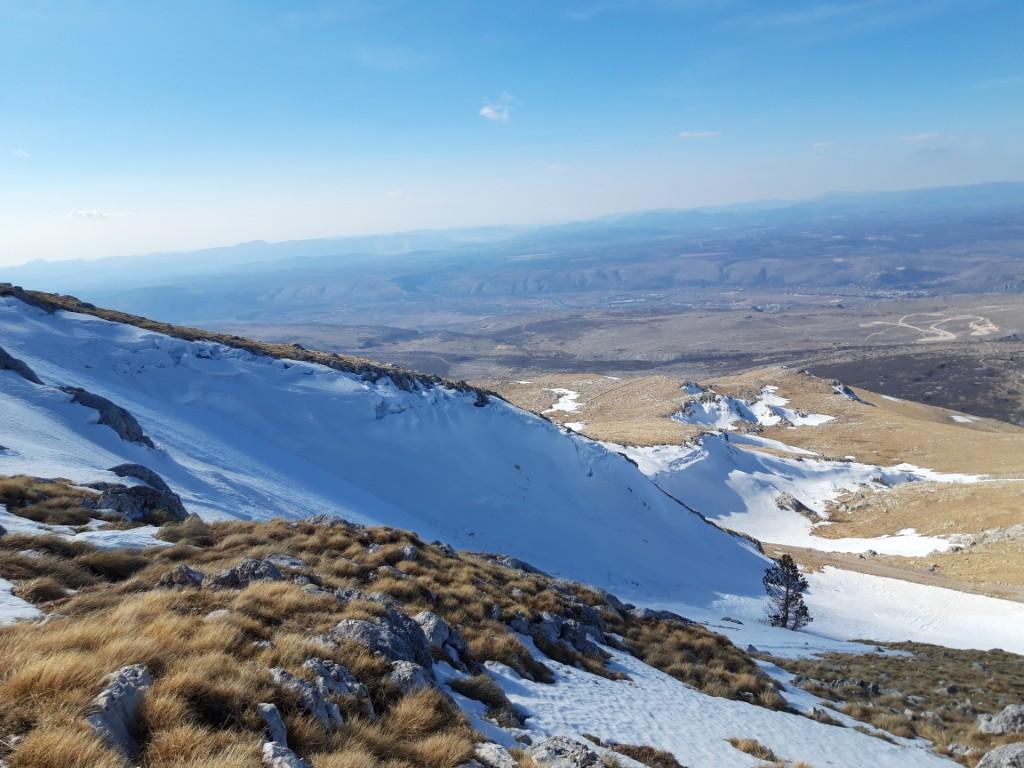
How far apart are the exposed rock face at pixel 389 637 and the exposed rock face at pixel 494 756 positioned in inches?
62.6

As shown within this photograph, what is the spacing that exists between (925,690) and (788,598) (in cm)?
1024

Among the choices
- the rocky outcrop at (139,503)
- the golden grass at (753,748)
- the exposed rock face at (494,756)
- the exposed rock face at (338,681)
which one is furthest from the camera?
the rocky outcrop at (139,503)

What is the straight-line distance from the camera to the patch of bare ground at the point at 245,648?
14.0 ft

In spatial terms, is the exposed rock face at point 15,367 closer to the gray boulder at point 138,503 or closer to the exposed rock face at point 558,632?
the gray boulder at point 138,503

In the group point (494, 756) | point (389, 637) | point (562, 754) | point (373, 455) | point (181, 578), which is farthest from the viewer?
point (373, 455)

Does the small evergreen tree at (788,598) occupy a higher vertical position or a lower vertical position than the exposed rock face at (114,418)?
lower

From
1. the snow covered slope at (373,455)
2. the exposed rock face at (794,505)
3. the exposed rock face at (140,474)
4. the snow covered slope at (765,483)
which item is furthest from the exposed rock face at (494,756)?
the exposed rock face at (794,505)

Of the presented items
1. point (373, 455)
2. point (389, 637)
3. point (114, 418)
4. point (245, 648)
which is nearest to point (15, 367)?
point (114, 418)

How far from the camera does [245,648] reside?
618cm

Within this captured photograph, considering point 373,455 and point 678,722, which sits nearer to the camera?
point 678,722

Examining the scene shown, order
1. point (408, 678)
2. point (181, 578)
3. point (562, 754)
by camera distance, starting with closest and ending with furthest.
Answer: point (562, 754) < point (408, 678) < point (181, 578)

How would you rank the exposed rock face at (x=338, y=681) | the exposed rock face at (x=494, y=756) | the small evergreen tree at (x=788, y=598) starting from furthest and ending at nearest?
1. the small evergreen tree at (x=788, y=598)
2. the exposed rock face at (x=338, y=681)
3. the exposed rock face at (x=494, y=756)

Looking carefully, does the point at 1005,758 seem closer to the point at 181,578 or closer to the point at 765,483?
the point at 181,578

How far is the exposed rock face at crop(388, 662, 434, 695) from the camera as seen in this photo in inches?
258
